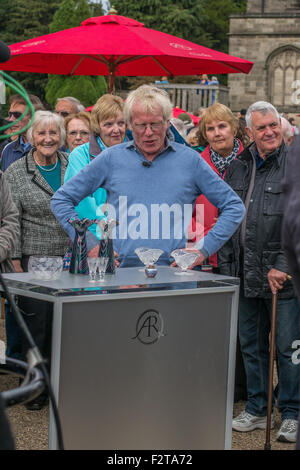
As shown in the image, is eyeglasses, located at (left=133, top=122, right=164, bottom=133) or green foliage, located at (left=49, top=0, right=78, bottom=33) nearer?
eyeglasses, located at (left=133, top=122, right=164, bottom=133)

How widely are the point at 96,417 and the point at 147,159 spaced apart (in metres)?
1.58

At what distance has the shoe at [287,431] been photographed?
5.11 metres

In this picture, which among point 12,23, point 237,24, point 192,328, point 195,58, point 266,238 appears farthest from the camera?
point 12,23

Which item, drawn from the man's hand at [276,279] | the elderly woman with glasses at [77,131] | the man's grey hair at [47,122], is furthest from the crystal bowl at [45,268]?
the elderly woman with glasses at [77,131]

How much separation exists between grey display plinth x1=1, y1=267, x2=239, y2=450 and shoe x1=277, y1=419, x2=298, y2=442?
98cm

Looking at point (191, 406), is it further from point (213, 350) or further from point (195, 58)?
point (195, 58)

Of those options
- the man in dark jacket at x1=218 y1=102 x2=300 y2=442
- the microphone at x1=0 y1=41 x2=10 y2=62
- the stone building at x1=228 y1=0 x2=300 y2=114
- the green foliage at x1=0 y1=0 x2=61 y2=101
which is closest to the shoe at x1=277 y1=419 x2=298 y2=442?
the man in dark jacket at x1=218 y1=102 x2=300 y2=442

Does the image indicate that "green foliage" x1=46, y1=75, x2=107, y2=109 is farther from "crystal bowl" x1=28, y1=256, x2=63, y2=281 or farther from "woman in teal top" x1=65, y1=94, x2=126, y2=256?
"crystal bowl" x1=28, y1=256, x2=63, y2=281

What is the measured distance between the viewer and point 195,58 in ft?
29.2

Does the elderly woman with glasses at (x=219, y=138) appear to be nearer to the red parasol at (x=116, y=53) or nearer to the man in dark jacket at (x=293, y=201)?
the red parasol at (x=116, y=53)

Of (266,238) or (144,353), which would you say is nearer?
(144,353)

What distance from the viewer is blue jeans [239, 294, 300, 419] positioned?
525 cm

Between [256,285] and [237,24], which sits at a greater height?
[237,24]
